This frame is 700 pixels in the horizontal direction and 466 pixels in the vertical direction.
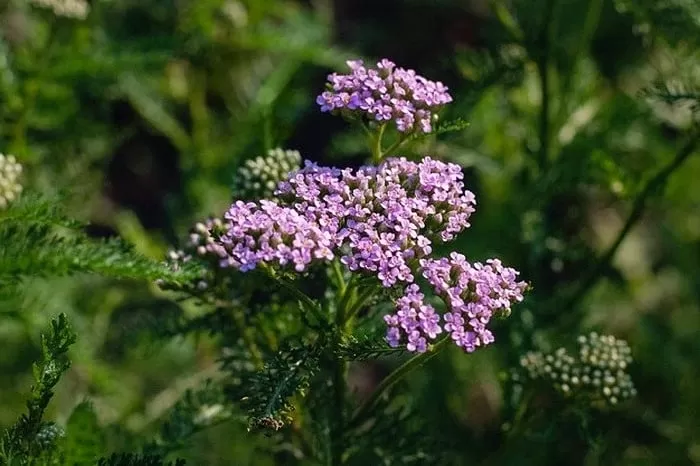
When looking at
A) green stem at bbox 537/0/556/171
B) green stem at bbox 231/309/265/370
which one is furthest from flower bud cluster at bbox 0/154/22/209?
green stem at bbox 537/0/556/171

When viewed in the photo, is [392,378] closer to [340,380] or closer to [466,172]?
[340,380]

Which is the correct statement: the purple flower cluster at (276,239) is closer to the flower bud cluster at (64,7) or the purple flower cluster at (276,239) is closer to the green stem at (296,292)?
the green stem at (296,292)

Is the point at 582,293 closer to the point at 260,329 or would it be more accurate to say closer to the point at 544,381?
the point at 544,381

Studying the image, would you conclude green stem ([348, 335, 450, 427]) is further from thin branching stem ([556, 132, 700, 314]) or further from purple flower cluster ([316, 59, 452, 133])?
thin branching stem ([556, 132, 700, 314])

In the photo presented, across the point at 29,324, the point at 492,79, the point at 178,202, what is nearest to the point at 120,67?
the point at 178,202

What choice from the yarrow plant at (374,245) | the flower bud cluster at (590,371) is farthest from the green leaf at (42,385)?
the flower bud cluster at (590,371)
